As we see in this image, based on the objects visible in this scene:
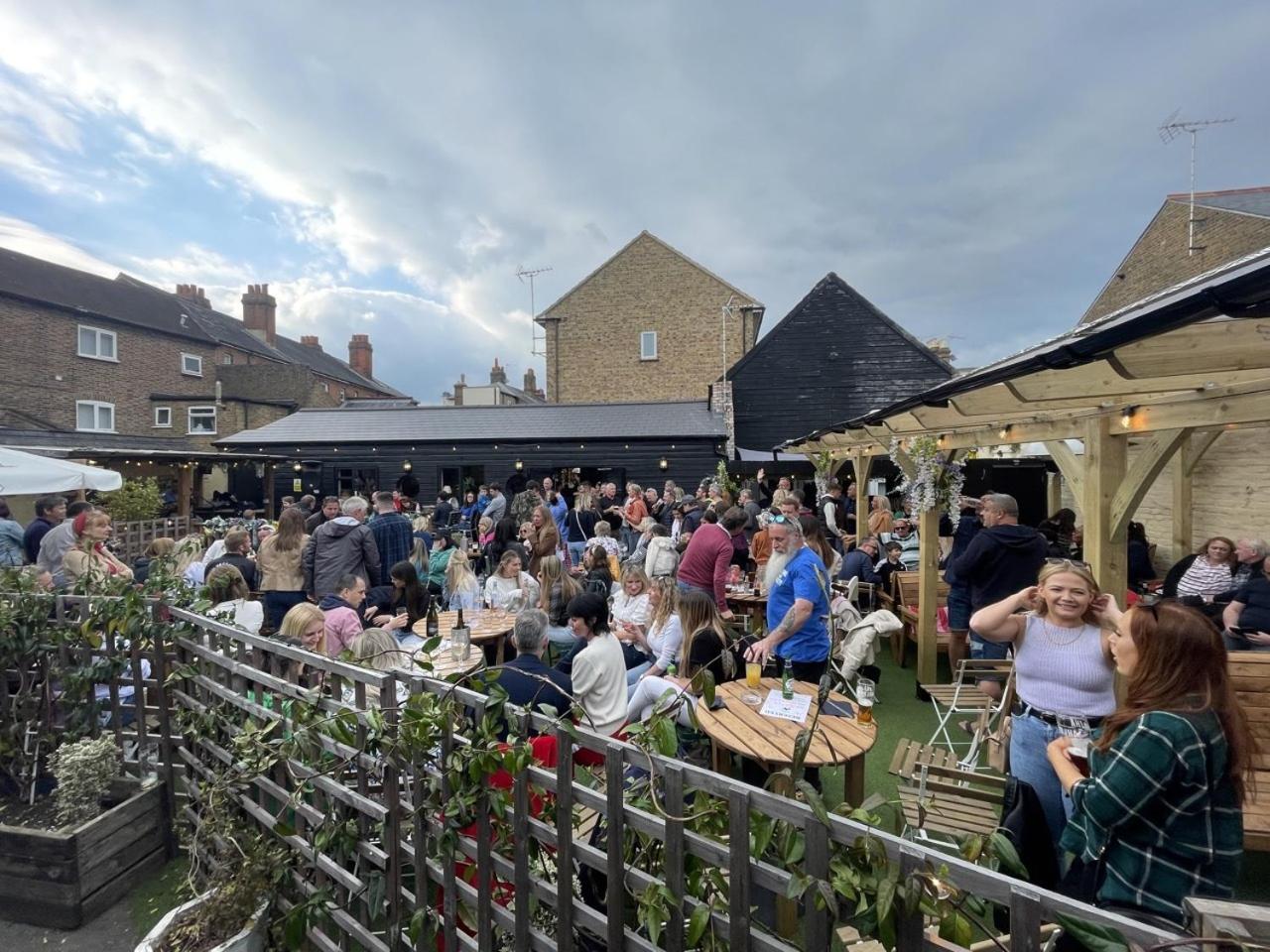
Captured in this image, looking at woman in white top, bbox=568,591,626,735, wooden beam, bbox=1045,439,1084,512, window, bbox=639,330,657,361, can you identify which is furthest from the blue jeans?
window, bbox=639,330,657,361

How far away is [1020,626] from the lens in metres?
2.80

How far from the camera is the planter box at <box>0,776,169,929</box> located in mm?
2865

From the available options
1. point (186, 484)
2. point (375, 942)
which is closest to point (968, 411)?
point (375, 942)

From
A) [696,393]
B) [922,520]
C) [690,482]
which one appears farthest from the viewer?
[696,393]

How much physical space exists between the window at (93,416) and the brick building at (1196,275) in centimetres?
3028

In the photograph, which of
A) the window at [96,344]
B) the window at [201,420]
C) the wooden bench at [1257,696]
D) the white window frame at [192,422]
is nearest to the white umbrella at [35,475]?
the wooden bench at [1257,696]

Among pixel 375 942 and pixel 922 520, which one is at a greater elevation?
pixel 922 520

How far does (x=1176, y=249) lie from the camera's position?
15.6 metres

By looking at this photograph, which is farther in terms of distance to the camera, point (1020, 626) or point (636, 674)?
point (636, 674)

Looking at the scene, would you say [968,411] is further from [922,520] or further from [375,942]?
[375,942]

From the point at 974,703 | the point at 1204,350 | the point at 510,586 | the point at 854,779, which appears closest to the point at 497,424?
the point at 510,586

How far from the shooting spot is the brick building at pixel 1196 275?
827 centimetres

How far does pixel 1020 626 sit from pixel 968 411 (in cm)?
228

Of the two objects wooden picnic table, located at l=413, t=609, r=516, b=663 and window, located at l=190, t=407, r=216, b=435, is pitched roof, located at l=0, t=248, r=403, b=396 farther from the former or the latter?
wooden picnic table, located at l=413, t=609, r=516, b=663
